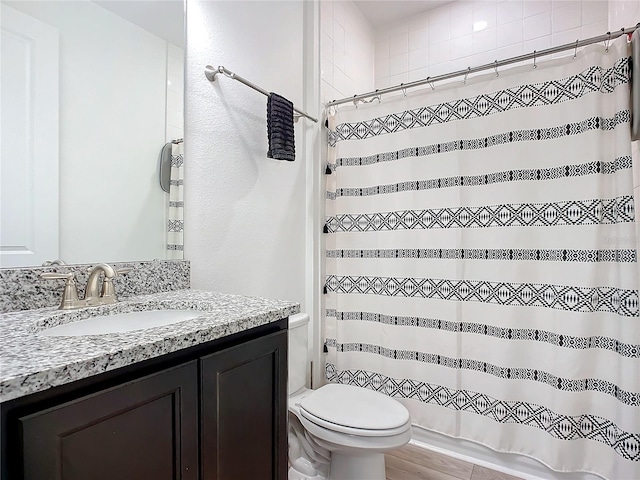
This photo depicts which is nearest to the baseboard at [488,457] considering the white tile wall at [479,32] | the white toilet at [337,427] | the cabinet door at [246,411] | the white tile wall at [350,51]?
the white toilet at [337,427]

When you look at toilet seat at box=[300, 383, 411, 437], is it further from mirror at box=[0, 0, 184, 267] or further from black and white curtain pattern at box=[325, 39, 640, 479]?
mirror at box=[0, 0, 184, 267]

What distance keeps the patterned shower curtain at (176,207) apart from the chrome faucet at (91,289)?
0.86ft

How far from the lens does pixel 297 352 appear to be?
170 centimetres

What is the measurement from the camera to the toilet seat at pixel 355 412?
133cm

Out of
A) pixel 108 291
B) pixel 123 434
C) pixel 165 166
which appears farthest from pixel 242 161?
pixel 123 434

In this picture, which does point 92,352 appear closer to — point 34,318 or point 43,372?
point 43,372

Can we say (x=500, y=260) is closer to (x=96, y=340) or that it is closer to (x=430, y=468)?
(x=430, y=468)

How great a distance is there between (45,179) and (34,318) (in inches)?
15.7

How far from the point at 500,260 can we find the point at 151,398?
1.53 m

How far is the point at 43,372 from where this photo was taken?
54 centimetres

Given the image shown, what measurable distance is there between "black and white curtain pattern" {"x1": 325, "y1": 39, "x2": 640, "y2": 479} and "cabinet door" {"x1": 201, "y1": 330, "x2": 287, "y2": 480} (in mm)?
1042

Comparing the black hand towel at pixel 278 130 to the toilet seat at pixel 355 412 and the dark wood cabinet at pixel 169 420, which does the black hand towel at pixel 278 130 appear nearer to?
the dark wood cabinet at pixel 169 420

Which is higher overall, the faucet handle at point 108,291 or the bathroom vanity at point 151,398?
the faucet handle at point 108,291

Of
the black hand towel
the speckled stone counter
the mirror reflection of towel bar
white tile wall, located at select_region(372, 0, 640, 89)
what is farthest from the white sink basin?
white tile wall, located at select_region(372, 0, 640, 89)
